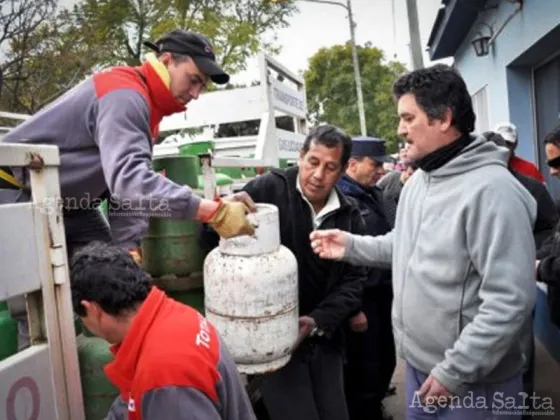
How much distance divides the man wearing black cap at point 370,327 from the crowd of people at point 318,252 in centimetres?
73

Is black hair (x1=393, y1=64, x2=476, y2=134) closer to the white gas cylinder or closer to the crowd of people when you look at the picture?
the crowd of people

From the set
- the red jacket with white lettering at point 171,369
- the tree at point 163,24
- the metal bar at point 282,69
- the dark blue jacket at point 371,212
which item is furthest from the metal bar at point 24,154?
the tree at point 163,24

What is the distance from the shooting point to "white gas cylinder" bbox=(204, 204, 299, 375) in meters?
2.07

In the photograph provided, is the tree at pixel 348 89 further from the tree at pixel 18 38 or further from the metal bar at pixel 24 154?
the metal bar at pixel 24 154

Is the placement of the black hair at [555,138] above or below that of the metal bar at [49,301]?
above

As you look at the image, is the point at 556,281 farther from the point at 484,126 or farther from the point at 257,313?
the point at 484,126

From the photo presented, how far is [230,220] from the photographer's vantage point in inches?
79.6

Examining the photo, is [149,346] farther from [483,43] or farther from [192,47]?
[483,43]

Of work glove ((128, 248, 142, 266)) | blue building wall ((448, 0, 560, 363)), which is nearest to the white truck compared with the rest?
work glove ((128, 248, 142, 266))

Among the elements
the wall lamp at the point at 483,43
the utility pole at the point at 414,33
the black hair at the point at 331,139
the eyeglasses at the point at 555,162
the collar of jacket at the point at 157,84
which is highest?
the utility pole at the point at 414,33

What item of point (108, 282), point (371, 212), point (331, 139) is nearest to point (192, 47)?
point (331, 139)

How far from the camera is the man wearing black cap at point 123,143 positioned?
1.98 m

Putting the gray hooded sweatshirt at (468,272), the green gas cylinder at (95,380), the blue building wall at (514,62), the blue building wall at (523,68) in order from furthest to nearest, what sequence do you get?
the blue building wall at (514,62)
the blue building wall at (523,68)
the green gas cylinder at (95,380)
the gray hooded sweatshirt at (468,272)

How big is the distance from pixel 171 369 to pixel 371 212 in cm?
248
